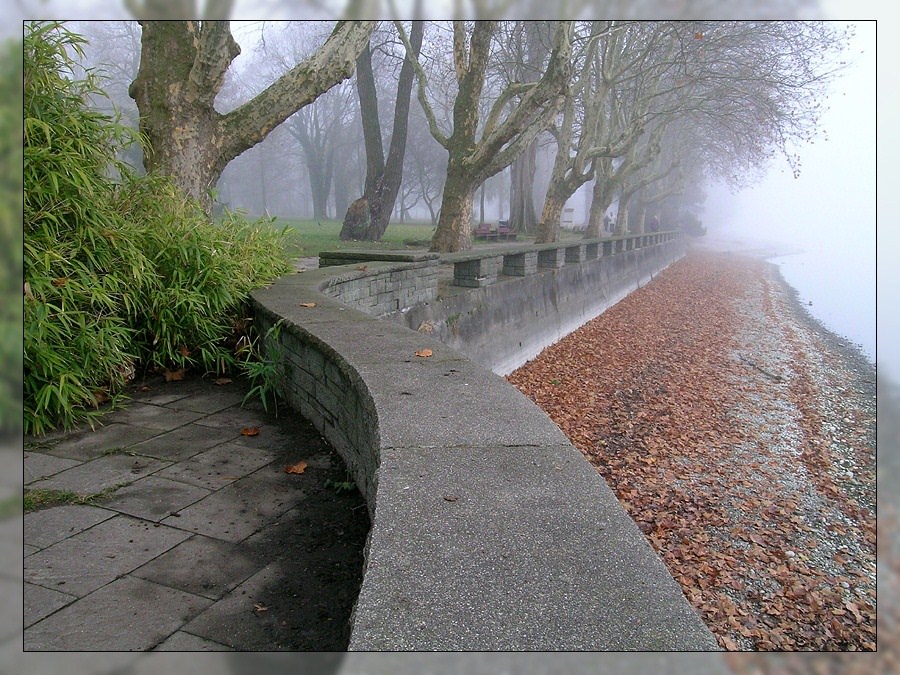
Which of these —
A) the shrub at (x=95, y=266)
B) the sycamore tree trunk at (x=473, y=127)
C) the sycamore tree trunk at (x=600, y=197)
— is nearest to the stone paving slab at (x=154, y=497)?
the shrub at (x=95, y=266)

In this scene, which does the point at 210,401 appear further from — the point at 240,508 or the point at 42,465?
the point at 240,508

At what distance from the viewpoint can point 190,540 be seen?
2240 mm

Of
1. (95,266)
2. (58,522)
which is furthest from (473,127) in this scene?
(58,522)

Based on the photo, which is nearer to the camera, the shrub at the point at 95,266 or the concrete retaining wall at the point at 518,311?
the shrub at the point at 95,266

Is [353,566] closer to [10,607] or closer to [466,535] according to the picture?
[466,535]

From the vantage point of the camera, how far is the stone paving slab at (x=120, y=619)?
1.67 meters

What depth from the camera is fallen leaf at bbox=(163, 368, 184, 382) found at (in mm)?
4148

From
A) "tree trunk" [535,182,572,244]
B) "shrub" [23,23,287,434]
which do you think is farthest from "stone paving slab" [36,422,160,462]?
"tree trunk" [535,182,572,244]

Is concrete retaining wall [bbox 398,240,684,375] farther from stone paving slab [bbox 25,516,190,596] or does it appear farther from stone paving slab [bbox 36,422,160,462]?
stone paving slab [bbox 25,516,190,596]

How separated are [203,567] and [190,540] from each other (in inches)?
7.8

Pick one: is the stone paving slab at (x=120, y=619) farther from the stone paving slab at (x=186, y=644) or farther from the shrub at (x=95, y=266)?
the shrub at (x=95, y=266)

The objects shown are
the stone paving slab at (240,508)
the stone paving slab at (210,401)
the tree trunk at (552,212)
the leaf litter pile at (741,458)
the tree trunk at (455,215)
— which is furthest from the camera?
the tree trunk at (552,212)

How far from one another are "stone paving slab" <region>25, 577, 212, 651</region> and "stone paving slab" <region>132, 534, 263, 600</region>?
39 millimetres

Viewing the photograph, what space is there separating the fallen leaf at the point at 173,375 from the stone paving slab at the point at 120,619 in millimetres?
2359
